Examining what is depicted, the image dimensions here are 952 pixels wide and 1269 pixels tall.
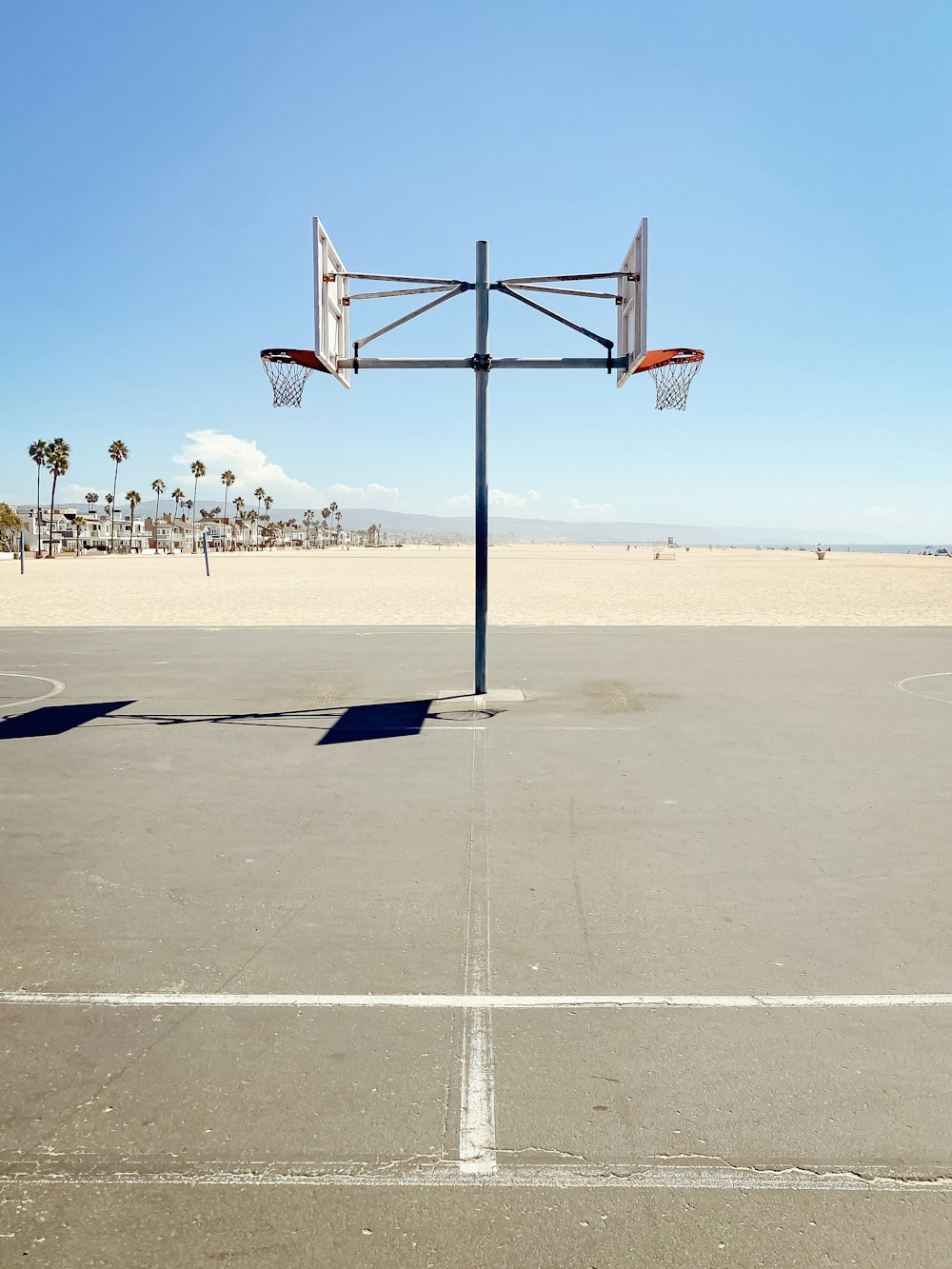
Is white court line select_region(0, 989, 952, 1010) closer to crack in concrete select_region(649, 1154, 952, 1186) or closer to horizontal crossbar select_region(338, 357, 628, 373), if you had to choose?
crack in concrete select_region(649, 1154, 952, 1186)

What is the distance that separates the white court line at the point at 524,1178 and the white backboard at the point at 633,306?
9.82 m

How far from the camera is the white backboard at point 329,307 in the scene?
11.2 m

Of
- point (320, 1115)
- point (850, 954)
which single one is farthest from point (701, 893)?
point (320, 1115)

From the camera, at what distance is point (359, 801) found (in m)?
7.35

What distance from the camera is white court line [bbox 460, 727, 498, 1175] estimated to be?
3.14 metres

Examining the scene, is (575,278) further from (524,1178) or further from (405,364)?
(524,1178)

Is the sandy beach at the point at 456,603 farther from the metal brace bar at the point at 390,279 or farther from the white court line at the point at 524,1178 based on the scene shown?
the white court line at the point at 524,1178

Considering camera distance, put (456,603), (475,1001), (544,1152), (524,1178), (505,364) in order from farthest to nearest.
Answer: (456,603), (505,364), (475,1001), (544,1152), (524,1178)

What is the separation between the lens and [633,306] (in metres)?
11.5

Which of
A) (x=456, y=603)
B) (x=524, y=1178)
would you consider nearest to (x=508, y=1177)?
(x=524, y=1178)

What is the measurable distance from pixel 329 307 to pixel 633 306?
13.7 ft

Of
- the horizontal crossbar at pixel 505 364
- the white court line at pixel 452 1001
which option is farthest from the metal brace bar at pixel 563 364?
the white court line at pixel 452 1001

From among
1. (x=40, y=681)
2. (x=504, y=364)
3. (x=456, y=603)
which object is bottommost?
(x=40, y=681)

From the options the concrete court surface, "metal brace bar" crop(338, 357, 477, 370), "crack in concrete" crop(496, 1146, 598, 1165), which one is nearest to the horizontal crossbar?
"metal brace bar" crop(338, 357, 477, 370)
